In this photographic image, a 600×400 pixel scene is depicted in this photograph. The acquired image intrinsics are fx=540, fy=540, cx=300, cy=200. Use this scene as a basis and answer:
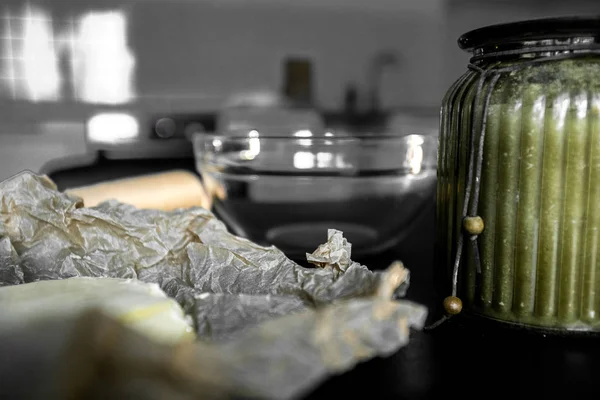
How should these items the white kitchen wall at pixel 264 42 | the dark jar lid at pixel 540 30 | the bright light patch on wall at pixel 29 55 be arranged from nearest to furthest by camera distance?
the dark jar lid at pixel 540 30 → the bright light patch on wall at pixel 29 55 → the white kitchen wall at pixel 264 42

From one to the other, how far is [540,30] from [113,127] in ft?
8.01

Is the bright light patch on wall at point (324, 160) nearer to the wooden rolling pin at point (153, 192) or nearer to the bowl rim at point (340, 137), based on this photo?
the bowl rim at point (340, 137)

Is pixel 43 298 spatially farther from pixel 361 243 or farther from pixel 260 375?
pixel 361 243

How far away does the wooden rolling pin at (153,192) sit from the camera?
0.71 meters

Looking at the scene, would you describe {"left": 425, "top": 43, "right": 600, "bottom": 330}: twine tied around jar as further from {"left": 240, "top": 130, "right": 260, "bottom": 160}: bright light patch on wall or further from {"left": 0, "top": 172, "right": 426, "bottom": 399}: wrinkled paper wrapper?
Result: {"left": 240, "top": 130, "right": 260, "bottom": 160}: bright light patch on wall

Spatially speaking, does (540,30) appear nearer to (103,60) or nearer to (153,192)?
(153,192)

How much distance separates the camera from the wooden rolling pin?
0.71 meters

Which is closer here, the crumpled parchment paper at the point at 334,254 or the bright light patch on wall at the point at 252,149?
the crumpled parchment paper at the point at 334,254

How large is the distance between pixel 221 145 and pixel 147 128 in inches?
78.5

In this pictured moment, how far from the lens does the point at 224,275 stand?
509 millimetres

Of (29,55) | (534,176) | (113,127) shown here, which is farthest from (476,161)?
(29,55)

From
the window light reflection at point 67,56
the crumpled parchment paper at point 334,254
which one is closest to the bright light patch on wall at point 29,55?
the window light reflection at point 67,56

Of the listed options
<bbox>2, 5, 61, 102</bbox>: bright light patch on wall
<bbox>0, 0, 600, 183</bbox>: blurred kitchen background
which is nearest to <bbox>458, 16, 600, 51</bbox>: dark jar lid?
<bbox>0, 0, 600, 183</bbox>: blurred kitchen background

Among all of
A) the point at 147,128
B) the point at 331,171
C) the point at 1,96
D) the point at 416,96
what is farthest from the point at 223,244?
the point at 416,96
